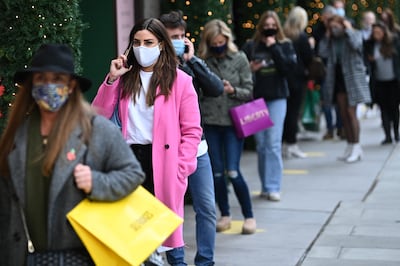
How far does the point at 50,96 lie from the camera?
3963 mm

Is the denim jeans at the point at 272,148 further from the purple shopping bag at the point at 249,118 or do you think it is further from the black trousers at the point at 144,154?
the black trousers at the point at 144,154

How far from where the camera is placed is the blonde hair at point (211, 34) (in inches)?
311

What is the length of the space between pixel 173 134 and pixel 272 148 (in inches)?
166

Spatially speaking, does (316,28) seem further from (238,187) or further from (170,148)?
(170,148)

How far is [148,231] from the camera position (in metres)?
4.01

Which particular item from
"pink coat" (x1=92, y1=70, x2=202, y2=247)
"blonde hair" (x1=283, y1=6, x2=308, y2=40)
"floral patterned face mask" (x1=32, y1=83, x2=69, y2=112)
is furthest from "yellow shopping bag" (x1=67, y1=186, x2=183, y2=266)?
"blonde hair" (x1=283, y1=6, x2=308, y2=40)

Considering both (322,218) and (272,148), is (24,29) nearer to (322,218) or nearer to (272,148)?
(322,218)

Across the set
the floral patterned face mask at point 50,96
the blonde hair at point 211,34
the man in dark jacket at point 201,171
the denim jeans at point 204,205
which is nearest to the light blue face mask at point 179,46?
the man in dark jacket at point 201,171

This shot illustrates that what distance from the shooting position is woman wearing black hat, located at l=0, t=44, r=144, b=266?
3928 millimetres

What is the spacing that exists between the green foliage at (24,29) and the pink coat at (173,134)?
510 mm

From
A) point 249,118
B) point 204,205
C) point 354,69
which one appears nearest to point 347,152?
point 354,69

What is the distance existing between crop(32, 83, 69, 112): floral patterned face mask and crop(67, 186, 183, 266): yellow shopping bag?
0.43 m

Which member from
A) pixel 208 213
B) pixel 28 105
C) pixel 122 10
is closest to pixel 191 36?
pixel 122 10

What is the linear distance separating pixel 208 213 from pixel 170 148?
0.97m
